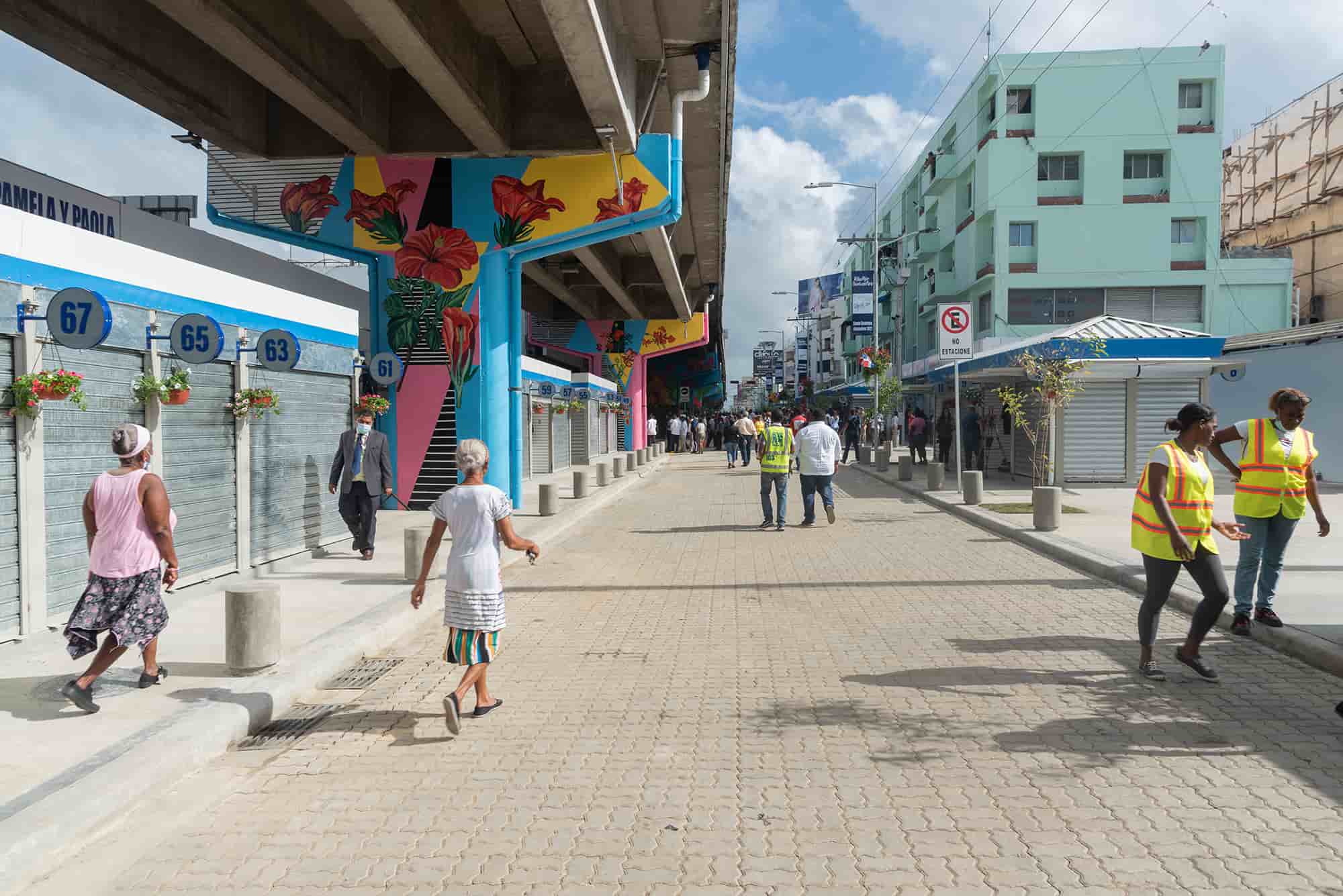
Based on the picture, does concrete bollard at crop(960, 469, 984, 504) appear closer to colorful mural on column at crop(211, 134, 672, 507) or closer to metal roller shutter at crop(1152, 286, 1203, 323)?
colorful mural on column at crop(211, 134, 672, 507)

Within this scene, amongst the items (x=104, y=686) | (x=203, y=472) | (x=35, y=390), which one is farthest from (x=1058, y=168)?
(x=104, y=686)

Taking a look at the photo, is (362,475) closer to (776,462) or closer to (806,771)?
(776,462)

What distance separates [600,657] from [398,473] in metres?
11.7

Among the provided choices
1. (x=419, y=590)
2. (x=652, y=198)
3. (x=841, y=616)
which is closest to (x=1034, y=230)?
(x=652, y=198)

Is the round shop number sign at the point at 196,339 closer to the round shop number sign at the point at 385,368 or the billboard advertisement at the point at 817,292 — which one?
the round shop number sign at the point at 385,368

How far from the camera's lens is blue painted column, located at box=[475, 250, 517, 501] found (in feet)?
58.5

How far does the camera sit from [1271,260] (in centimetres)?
4512

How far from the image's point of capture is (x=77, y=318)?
741cm

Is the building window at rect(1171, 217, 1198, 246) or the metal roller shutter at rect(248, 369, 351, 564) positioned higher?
the building window at rect(1171, 217, 1198, 246)

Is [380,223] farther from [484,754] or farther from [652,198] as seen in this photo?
[484,754]

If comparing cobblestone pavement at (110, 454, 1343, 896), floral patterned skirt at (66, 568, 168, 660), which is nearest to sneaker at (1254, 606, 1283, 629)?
cobblestone pavement at (110, 454, 1343, 896)

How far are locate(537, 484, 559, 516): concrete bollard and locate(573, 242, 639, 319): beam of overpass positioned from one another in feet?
35.1

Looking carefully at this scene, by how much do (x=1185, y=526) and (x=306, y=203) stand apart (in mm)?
15128

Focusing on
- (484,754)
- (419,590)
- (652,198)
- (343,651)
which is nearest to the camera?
(484,754)
